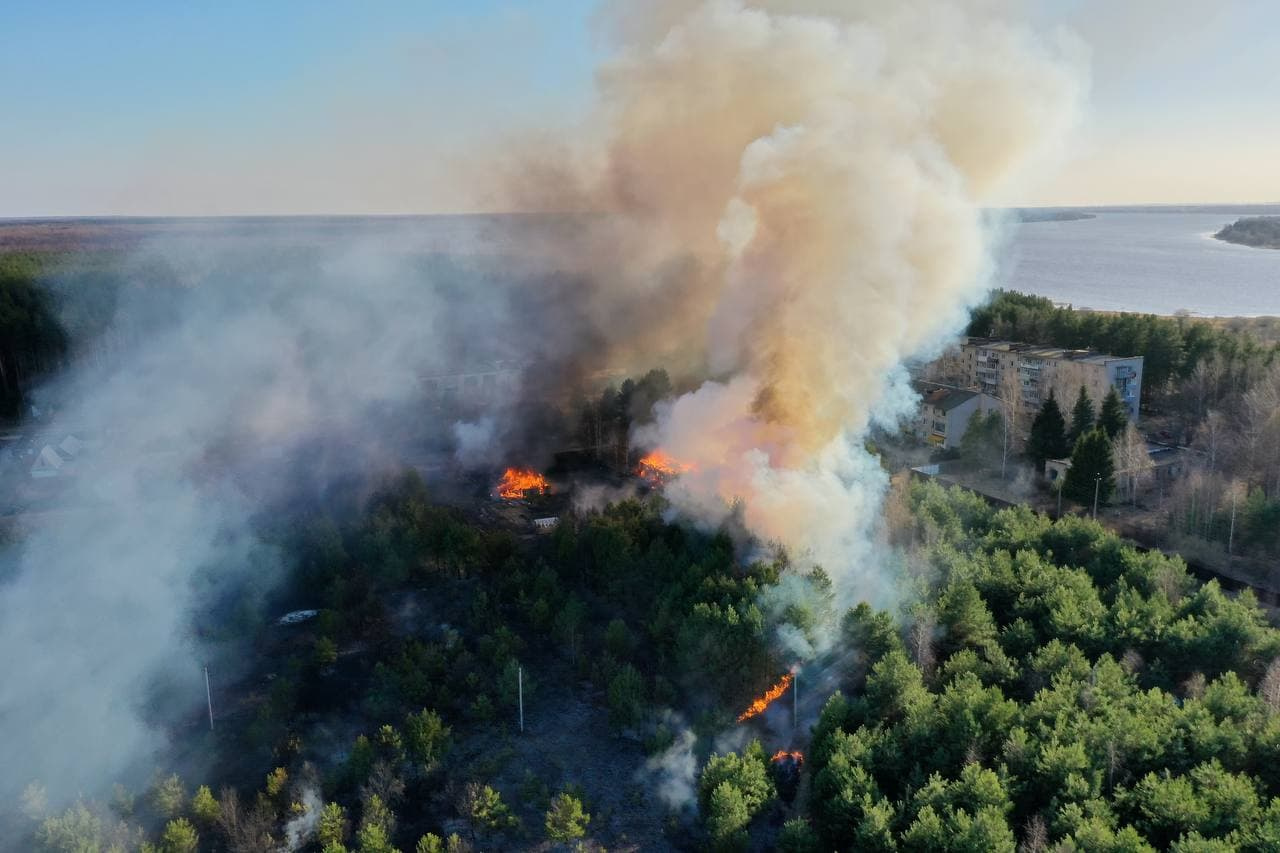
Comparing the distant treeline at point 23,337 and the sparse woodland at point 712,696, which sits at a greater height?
the distant treeline at point 23,337

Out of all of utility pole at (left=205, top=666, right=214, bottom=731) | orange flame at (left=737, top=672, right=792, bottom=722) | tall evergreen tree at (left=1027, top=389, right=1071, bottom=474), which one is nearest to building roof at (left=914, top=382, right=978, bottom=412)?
tall evergreen tree at (left=1027, top=389, right=1071, bottom=474)

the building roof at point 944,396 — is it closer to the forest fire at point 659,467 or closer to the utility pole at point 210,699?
the forest fire at point 659,467

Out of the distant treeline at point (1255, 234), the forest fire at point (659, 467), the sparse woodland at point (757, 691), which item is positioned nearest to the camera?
the sparse woodland at point (757, 691)

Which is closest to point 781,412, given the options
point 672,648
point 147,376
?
point 672,648

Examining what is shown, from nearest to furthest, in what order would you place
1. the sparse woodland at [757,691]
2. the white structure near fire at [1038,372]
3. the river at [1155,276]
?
the sparse woodland at [757,691] → the white structure near fire at [1038,372] → the river at [1155,276]

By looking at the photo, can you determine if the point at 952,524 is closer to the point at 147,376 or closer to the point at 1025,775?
the point at 1025,775

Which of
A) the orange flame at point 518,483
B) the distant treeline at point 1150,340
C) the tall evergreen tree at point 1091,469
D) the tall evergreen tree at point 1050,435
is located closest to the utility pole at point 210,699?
the orange flame at point 518,483

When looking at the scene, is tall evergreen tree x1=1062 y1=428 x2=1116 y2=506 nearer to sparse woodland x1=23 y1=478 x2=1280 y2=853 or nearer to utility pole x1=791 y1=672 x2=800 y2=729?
sparse woodland x1=23 y1=478 x2=1280 y2=853
